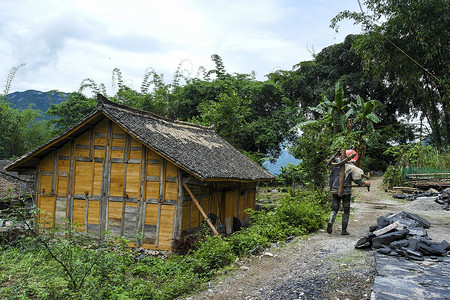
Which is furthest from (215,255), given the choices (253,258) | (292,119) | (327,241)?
(292,119)

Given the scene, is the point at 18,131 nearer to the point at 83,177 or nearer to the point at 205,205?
the point at 83,177

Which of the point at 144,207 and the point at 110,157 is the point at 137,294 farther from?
the point at 110,157

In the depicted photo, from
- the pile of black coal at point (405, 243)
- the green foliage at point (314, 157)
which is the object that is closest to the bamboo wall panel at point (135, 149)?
the green foliage at point (314, 157)

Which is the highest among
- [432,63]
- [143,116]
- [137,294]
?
[432,63]

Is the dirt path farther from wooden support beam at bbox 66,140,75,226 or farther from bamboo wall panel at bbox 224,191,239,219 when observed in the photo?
wooden support beam at bbox 66,140,75,226

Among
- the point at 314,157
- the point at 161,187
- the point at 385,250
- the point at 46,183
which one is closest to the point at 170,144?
the point at 161,187

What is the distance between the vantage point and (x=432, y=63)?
63.1ft

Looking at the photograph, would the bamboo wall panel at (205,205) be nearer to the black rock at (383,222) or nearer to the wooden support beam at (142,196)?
the wooden support beam at (142,196)

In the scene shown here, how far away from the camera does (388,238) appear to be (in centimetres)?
617

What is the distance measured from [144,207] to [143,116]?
11.6ft

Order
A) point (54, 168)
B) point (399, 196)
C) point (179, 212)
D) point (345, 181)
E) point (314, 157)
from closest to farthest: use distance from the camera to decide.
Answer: point (345, 181) → point (179, 212) → point (54, 168) → point (314, 157) → point (399, 196)

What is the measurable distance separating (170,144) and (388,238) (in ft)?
23.9

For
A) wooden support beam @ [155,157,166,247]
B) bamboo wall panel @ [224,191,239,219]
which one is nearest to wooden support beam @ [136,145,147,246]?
wooden support beam @ [155,157,166,247]

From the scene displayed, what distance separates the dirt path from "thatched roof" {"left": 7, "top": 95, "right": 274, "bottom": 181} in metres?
3.55
